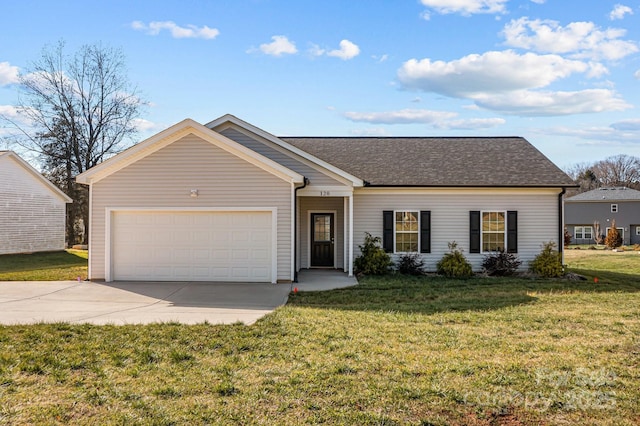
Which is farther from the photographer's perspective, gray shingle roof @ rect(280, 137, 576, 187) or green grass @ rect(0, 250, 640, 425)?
gray shingle roof @ rect(280, 137, 576, 187)

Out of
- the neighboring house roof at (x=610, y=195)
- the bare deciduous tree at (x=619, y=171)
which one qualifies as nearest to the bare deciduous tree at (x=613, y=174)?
the bare deciduous tree at (x=619, y=171)

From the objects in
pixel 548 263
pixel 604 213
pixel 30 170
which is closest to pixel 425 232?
pixel 548 263

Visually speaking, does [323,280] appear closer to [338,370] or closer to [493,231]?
[493,231]

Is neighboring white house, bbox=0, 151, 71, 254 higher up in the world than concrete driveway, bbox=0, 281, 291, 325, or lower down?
higher up

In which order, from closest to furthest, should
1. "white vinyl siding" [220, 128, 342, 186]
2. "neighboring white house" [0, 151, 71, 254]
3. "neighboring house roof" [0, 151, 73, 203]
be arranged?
"white vinyl siding" [220, 128, 342, 186]
"neighboring house roof" [0, 151, 73, 203]
"neighboring white house" [0, 151, 71, 254]

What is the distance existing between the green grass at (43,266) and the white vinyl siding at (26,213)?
0.90 metres

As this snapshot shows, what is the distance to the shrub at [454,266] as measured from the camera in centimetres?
1563

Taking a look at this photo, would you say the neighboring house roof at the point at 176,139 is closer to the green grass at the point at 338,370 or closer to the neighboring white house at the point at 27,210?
the green grass at the point at 338,370

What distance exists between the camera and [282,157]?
1605cm

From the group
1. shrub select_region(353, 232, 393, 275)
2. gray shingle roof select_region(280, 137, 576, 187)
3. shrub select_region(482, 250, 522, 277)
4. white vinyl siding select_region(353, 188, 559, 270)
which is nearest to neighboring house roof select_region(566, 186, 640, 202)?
gray shingle roof select_region(280, 137, 576, 187)

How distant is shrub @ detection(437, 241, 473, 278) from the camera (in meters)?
15.6

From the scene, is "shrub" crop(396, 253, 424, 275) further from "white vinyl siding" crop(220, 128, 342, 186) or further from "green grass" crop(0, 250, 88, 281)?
"green grass" crop(0, 250, 88, 281)

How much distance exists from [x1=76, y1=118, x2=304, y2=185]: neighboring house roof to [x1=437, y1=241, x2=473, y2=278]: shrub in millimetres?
5772

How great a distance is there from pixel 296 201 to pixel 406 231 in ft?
13.5
